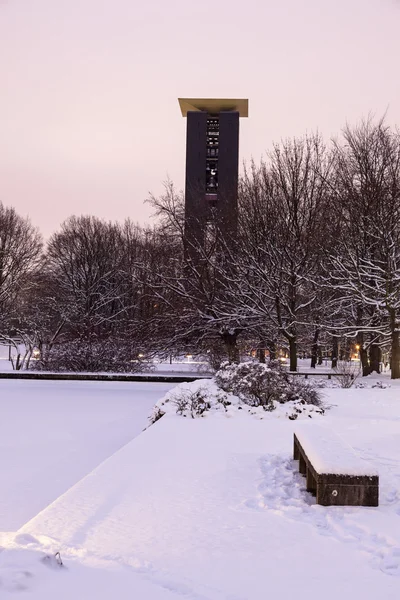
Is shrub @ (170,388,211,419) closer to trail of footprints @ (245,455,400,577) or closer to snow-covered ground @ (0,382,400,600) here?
snow-covered ground @ (0,382,400,600)

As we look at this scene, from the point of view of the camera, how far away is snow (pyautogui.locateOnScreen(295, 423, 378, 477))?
5598 millimetres

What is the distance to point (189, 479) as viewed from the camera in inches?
258

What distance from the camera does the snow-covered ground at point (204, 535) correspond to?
3779 millimetres

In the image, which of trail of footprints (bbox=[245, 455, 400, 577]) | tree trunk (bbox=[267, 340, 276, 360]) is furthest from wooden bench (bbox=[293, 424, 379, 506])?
tree trunk (bbox=[267, 340, 276, 360])

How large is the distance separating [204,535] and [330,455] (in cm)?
190

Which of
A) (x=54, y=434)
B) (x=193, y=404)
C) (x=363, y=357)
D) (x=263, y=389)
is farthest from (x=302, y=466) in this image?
(x=363, y=357)

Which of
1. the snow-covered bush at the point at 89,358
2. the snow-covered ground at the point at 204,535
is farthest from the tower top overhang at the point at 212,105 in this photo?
the snow-covered ground at the point at 204,535

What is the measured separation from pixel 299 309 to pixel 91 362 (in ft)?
35.1

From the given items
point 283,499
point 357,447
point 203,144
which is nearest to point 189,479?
point 283,499

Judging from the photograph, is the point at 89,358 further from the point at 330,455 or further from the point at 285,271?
the point at 330,455

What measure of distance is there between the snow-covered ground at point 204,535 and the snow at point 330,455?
1.22 feet

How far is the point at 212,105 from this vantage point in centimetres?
7131

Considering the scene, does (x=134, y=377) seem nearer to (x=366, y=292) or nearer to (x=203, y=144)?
(x=366, y=292)

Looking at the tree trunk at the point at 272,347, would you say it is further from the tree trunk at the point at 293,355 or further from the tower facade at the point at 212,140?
the tower facade at the point at 212,140
